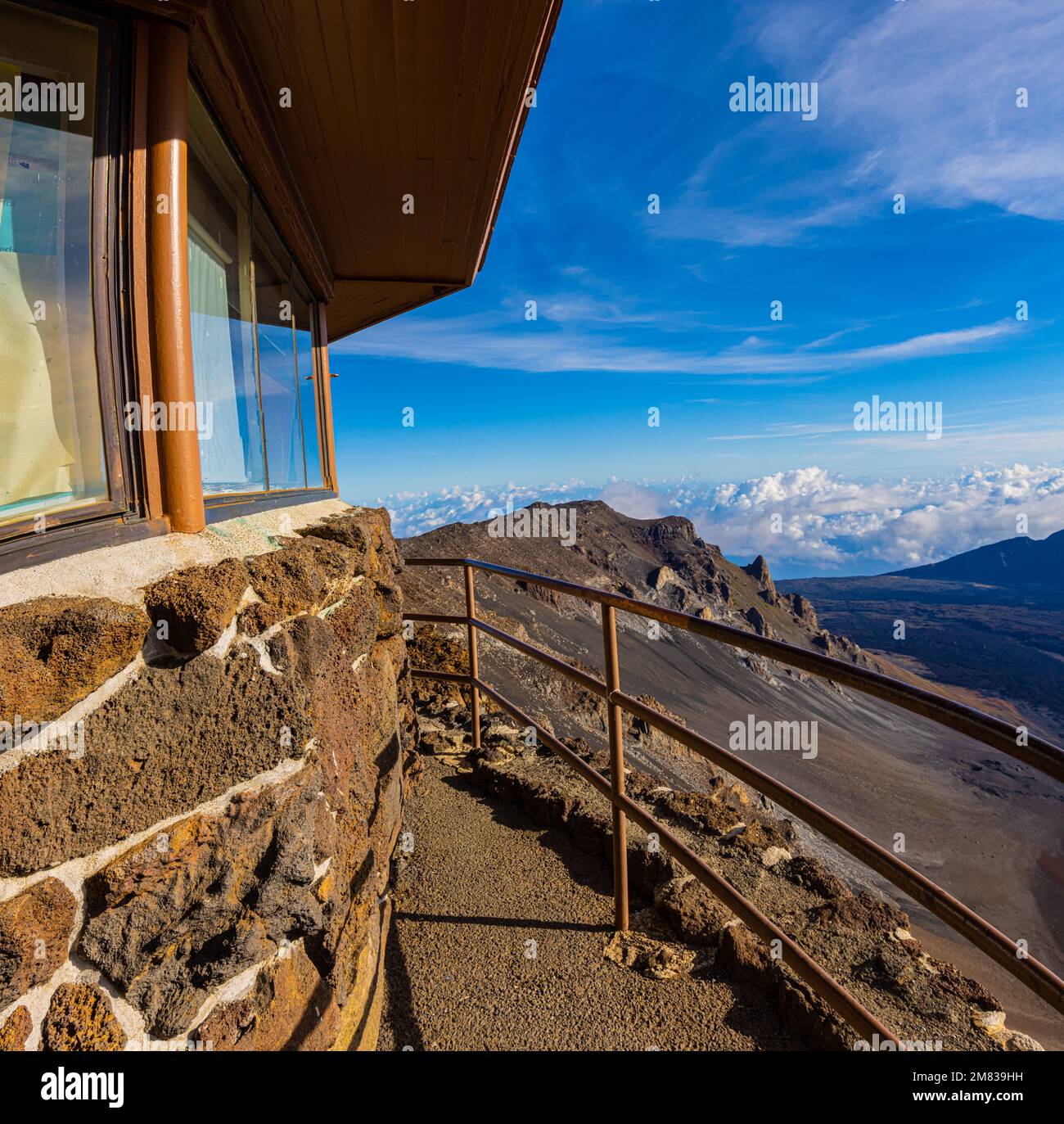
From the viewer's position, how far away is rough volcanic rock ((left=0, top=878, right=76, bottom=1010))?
0.99 metres

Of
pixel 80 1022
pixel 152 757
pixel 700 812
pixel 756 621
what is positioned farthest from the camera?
pixel 756 621

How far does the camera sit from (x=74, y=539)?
1.37 meters

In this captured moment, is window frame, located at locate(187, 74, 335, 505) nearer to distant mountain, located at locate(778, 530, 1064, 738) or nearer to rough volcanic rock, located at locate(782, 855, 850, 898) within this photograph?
rough volcanic rock, located at locate(782, 855, 850, 898)

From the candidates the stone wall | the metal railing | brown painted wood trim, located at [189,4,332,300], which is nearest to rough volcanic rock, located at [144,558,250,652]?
the stone wall

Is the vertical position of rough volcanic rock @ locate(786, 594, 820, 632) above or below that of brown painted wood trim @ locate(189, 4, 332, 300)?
below

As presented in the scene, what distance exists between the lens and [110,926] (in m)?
1.17

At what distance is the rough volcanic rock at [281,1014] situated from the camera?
140 centimetres

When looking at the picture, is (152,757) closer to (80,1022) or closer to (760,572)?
(80,1022)

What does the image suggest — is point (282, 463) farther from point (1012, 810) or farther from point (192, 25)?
point (1012, 810)

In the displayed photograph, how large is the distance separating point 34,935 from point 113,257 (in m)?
1.52

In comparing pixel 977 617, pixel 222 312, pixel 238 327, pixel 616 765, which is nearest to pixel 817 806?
pixel 616 765

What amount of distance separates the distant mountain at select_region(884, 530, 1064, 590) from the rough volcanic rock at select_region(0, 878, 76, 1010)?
189m

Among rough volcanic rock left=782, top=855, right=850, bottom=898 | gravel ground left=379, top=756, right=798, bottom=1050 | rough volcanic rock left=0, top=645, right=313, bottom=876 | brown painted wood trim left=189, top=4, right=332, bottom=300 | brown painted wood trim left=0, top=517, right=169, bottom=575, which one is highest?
brown painted wood trim left=189, top=4, right=332, bottom=300
